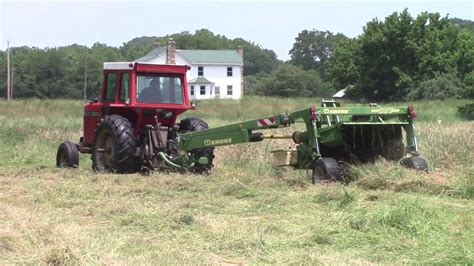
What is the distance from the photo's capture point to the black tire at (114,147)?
11953mm

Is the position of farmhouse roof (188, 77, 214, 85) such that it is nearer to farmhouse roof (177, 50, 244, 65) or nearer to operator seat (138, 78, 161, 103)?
farmhouse roof (177, 50, 244, 65)

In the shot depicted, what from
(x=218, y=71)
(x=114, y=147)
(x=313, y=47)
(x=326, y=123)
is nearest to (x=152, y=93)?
(x=114, y=147)

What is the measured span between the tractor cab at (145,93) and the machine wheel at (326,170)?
366cm

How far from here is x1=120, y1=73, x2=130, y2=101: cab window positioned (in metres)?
12.5

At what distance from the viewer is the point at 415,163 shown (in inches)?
381

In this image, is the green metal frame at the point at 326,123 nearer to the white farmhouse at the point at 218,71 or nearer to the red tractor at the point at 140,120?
the red tractor at the point at 140,120

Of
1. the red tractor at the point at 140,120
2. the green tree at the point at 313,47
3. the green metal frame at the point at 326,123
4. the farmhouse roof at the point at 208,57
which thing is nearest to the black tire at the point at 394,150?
the green metal frame at the point at 326,123

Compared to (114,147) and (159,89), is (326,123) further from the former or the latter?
(114,147)

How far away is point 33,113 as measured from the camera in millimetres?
40188

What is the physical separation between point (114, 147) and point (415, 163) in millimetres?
5495

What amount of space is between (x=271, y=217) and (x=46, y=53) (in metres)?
85.7

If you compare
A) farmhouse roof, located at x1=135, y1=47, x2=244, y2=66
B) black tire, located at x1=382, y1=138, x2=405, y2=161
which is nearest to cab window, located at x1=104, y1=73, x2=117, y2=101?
black tire, located at x1=382, y1=138, x2=405, y2=161

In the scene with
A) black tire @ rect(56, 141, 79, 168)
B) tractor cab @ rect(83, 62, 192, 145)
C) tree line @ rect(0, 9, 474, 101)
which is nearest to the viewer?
tractor cab @ rect(83, 62, 192, 145)

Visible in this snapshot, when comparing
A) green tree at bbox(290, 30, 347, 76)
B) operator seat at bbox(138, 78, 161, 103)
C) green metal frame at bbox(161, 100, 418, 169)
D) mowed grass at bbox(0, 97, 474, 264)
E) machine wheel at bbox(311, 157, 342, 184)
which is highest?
green tree at bbox(290, 30, 347, 76)
